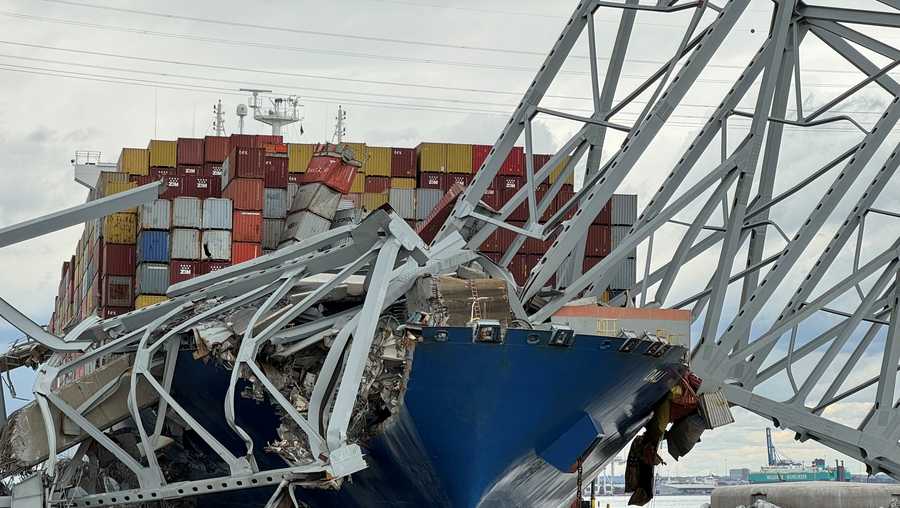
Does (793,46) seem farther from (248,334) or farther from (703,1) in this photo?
(248,334)

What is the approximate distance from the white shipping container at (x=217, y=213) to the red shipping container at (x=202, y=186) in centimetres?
193

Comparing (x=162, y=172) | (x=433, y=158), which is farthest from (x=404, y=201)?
(x=162, y=172)

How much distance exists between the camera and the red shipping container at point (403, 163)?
4288cm

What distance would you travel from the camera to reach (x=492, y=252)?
39281mm

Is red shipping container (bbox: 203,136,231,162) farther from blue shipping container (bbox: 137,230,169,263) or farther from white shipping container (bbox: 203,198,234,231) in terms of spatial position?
blue shipping container (bbox: 137,230,169,263)

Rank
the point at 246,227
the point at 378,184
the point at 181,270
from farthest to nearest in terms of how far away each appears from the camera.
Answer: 1. the point at 378,184
2. the point at 246,227
3. the point at 181,270

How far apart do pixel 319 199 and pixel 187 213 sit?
3.86 meters

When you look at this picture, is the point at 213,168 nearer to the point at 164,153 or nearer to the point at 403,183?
the point at 164,153

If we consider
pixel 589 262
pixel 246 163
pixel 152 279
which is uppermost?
pixel 246 163

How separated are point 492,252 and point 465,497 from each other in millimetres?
19357

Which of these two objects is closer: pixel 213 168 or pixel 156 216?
pixel 156 216

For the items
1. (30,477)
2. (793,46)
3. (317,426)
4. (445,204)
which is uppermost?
(793,46)

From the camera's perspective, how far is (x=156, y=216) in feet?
129

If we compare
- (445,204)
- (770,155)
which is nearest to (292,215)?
(445,204)
